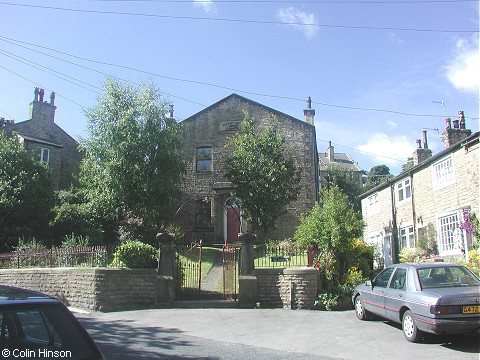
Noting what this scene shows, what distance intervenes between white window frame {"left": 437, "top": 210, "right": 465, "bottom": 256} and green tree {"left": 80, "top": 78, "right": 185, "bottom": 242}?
1270cm

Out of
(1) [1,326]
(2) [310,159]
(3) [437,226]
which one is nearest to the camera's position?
(1) [1,326]

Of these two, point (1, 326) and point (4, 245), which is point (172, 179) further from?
point (1, 326)

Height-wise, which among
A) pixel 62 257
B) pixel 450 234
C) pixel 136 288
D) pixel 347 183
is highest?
pixel 347 183

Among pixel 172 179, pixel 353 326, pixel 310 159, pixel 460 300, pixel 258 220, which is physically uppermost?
pixel 310 159

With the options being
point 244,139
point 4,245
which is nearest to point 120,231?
point 4,245

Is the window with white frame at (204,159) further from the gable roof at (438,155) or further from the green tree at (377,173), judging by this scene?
the green tree at (377,173)

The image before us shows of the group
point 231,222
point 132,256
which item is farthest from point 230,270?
point 231,222

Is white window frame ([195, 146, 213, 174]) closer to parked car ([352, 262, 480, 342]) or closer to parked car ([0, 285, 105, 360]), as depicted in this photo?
parked car ([352, 262, 480, 342])

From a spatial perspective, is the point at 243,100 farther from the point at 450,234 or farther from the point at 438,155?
the point at 450,234

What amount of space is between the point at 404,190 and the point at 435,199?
141 inches

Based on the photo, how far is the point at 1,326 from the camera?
3.14m

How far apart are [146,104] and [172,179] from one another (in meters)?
4.02

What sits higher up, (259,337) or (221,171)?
(221,171)

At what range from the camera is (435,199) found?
17906 mm
